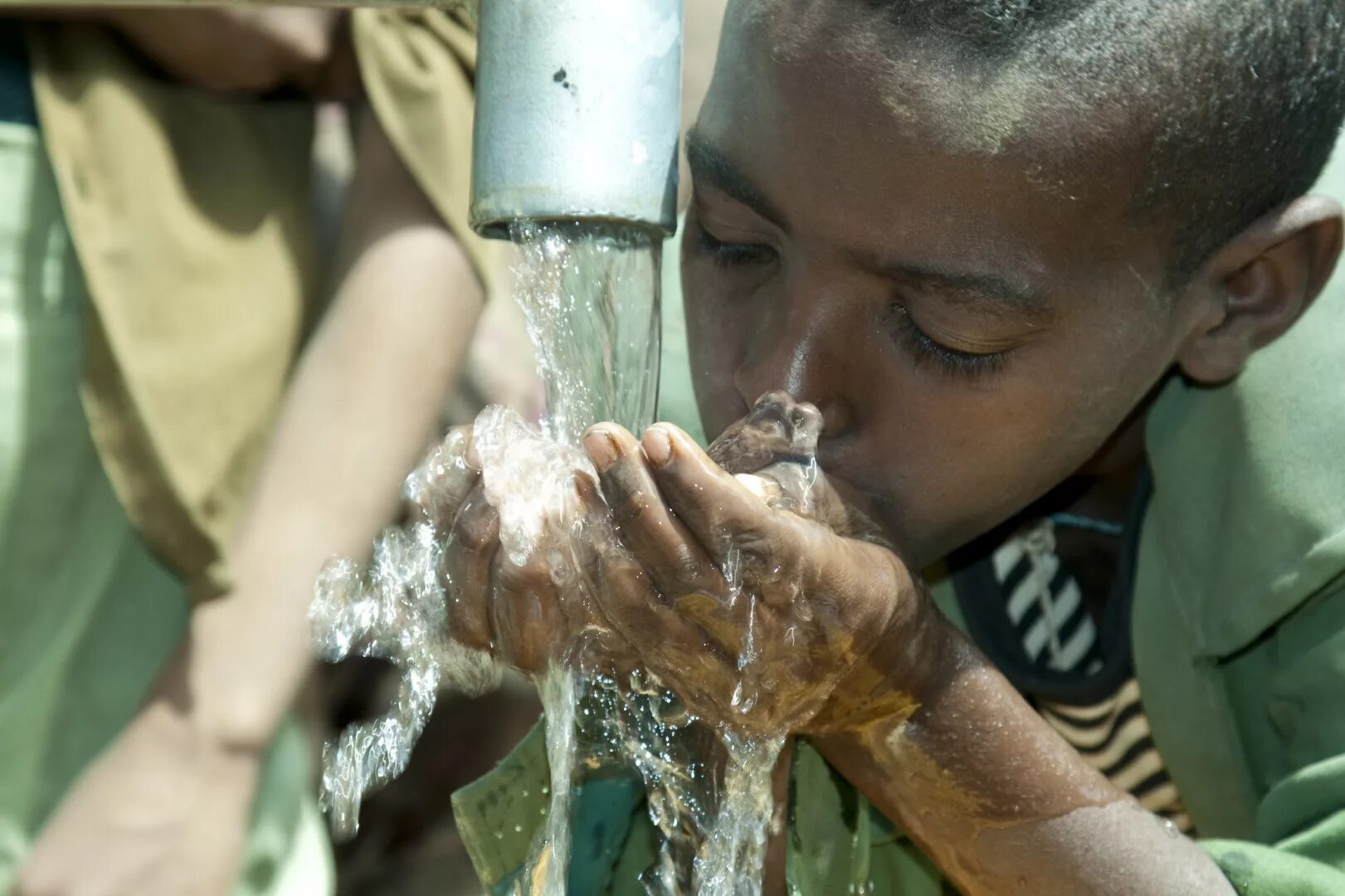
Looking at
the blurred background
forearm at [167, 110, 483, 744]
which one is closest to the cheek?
the blurred background

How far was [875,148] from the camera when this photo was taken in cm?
108

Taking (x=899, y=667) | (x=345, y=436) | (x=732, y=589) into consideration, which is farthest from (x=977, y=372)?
(x=345, y=436)

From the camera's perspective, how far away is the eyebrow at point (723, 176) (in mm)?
1132

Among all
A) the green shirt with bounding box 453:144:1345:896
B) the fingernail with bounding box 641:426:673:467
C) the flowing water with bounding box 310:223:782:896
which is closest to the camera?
the fingernail with bounding box 641:426:673:467

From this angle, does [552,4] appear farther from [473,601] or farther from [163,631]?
[163,631]

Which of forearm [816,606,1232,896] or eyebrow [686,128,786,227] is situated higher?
eyebrow [686,128,786,227]

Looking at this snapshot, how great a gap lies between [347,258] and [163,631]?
0.39 m

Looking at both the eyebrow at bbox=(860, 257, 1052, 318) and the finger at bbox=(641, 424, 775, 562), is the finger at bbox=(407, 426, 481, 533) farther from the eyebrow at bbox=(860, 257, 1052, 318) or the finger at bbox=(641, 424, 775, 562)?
the eyebrow at bbox=(860, 257, 1052, 318)

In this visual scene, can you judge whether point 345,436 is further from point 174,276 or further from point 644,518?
point 644,518

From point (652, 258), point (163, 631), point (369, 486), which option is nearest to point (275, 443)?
point (369, 486)

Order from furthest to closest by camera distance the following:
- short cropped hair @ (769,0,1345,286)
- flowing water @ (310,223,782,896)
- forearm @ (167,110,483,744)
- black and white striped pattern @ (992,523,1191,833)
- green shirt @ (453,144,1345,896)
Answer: forearm @ (167,110,483,744), black and white striped pattern @ (992,523,1191,833), green shirt @ (453,144,1345,896), short cropped hair @ (769,0,1345,286), flowing water @ (310,223,782,896)

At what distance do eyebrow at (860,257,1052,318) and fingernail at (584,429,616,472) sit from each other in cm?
29

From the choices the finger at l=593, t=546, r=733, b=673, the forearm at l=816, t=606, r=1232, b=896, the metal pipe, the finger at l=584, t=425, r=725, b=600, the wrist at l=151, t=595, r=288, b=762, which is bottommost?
the wrist at l=151, t=595, r=288, b=762

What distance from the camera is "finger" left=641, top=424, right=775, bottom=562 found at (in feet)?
2.83
